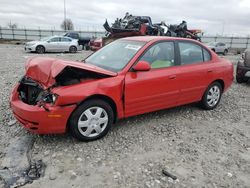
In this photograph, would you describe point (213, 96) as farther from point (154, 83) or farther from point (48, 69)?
point (48, 69)

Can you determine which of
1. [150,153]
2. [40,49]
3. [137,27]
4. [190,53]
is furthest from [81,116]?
[40,49]

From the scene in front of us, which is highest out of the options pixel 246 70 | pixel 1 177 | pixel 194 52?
pixel 194 52

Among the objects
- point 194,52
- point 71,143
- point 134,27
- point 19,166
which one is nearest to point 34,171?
point 19,166

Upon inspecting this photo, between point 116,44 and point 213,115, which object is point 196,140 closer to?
point 213,115

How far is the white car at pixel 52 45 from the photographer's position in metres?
19.2

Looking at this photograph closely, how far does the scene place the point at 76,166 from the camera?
11.1 feet

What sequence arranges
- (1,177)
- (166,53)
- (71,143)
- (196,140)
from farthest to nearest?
(166,53)
(196,140)
(71,143)
(1,177)

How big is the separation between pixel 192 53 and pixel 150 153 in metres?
2.38

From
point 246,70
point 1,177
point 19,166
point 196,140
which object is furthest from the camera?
point 246,70

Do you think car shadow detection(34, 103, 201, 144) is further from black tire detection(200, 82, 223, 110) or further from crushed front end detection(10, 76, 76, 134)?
crushed front end detection(10, 76, 76, 134)

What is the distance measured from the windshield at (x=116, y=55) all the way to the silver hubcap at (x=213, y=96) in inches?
76.4

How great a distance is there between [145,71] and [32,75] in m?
A: 1.76

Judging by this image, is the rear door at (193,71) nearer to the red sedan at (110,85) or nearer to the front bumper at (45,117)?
the red sedan at (110,85)

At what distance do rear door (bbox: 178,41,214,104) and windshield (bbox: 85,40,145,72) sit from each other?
933 mm
